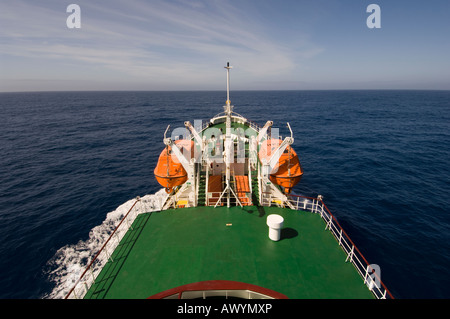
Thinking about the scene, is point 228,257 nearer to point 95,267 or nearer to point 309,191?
point 95,267

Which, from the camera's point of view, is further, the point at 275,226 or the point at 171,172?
the point at 171,172

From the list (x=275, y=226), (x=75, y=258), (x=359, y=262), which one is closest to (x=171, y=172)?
(x=75, y=258)

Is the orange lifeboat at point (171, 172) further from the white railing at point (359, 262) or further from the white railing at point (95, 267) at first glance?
the white railing at point (359, 262)

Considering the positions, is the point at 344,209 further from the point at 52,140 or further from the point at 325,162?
the point at 52,140

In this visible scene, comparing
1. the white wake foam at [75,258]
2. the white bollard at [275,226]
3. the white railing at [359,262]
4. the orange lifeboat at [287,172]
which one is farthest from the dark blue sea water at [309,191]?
the white bollard at [275,226]

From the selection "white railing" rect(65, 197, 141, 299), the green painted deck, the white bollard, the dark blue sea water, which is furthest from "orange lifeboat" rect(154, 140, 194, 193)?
the white bollard
